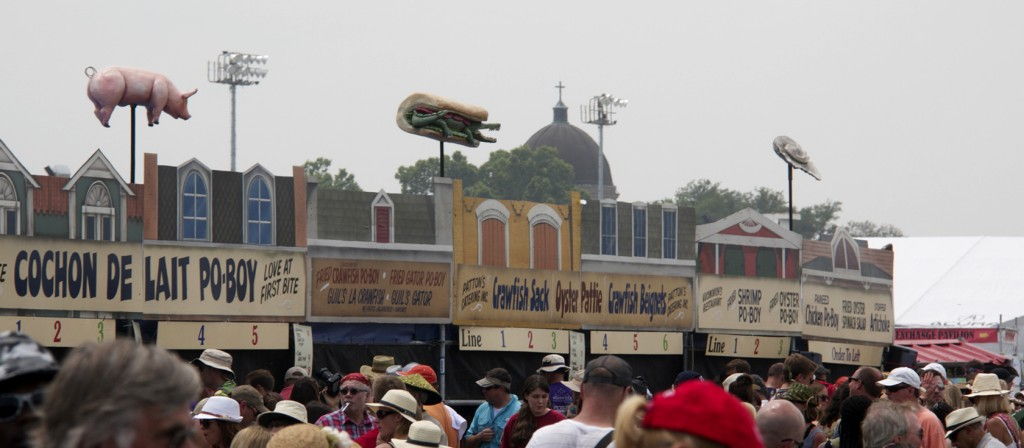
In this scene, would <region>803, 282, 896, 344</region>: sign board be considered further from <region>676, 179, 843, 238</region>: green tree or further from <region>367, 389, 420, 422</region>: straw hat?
<region>676, 179, 843, 238</region>: green tree

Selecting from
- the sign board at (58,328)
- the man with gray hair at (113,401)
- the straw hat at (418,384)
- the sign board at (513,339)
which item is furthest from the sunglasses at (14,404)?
the sign board at (513,339)

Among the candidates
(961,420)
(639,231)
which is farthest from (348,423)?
(639,231)

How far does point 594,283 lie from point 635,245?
154cm

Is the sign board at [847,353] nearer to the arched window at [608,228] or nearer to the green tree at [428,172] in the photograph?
the arched window at [608,228]

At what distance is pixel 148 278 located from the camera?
20734mm

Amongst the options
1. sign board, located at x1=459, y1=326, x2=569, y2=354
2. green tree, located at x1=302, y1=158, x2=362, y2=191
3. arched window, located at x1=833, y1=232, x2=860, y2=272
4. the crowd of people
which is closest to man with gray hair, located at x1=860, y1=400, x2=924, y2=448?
the crowd of people

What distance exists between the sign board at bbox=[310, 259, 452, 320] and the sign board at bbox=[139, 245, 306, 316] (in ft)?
1.34

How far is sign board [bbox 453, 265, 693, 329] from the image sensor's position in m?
24.8

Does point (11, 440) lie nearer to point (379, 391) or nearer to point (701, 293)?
point (379, 391)

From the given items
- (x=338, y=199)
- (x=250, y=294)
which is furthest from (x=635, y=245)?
(x=250, y=294)

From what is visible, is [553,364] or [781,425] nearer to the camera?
[781,425]

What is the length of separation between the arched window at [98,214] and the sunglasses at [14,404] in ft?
57.6

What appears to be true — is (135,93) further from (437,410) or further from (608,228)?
(437,410)

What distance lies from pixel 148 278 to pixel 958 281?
34979 mm
